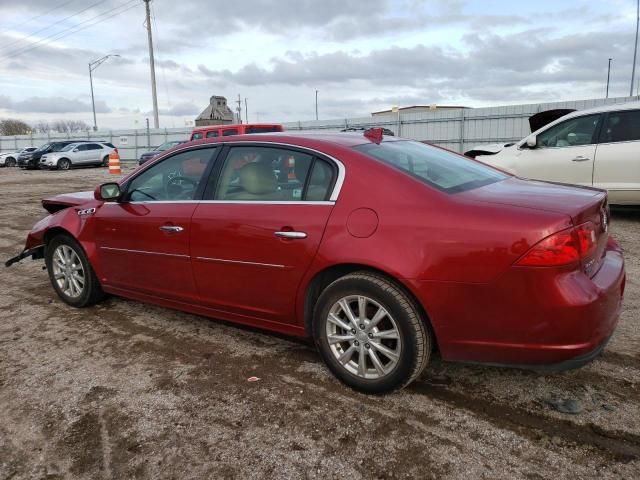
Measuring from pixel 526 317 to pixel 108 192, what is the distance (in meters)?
3.23

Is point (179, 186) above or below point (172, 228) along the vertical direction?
above

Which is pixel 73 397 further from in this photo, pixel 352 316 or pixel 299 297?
pixel 352 316

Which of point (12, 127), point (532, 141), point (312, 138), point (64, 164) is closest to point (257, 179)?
point (312, 138)

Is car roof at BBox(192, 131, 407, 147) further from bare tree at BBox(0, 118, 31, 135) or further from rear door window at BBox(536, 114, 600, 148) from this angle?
bare tree at BBox(0, 118, 31, 135)

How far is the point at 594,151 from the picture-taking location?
7.43 metres

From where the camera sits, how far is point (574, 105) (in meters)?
18.6

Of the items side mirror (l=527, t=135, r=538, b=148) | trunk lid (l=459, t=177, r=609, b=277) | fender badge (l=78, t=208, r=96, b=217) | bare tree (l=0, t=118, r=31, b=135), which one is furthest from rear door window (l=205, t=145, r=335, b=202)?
bare tree (l=0, t=118, r=31, b=135)

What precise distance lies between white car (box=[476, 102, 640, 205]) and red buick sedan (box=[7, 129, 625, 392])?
4.74 m

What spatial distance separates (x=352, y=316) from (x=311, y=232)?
1.76 ft

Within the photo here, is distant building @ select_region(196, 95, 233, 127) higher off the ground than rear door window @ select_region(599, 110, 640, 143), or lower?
higher

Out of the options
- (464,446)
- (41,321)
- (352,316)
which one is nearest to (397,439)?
(464,446)

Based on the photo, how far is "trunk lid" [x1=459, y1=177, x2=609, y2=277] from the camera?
8.46 feet

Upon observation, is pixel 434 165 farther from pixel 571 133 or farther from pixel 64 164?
pixel 64 164

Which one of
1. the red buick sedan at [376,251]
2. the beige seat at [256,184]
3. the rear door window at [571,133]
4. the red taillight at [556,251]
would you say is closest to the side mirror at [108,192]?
the red buick sedan at [376,251]
